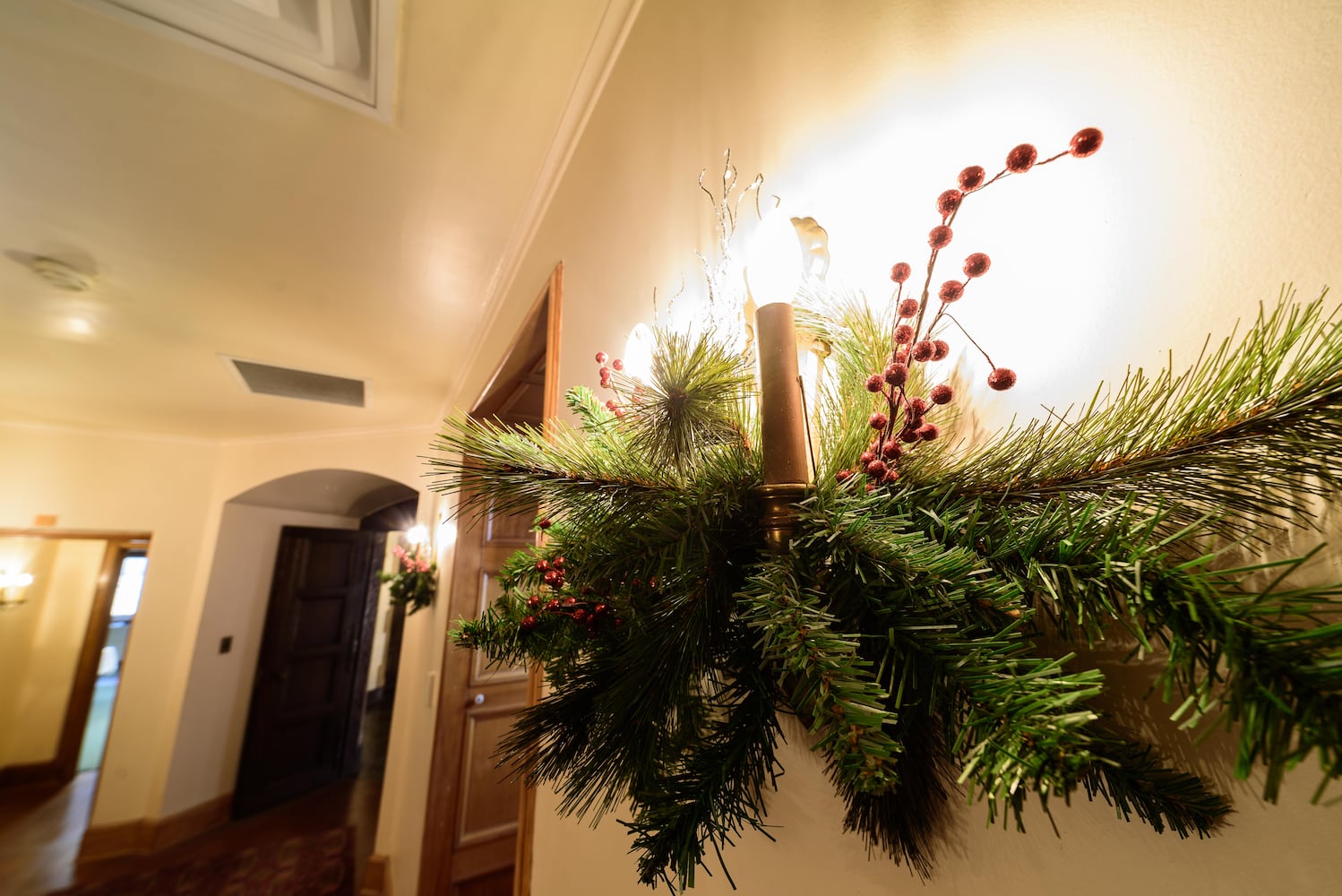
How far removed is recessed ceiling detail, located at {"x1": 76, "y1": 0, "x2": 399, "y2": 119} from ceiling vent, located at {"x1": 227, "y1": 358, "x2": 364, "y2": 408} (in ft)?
6.42

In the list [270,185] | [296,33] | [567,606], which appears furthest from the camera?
[270,185]

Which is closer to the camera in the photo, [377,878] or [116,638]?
[377,878]

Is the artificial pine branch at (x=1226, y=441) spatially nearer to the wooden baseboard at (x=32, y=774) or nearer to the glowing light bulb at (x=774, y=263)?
the glowing light bulb at (x=774, y=263)

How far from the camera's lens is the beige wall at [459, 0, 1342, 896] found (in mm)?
248

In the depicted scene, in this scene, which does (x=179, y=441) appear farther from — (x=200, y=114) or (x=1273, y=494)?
(x=1273, y=494)

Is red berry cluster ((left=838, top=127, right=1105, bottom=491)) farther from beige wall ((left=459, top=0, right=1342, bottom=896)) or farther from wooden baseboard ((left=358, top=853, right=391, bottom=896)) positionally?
wooden baseboard ((left=358, top=853, right=391, bottom=896))

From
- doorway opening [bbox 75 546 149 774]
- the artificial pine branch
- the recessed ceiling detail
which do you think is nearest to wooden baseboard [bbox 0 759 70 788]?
doorway opening [bbox 75 546 149 774]

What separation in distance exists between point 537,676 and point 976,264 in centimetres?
97

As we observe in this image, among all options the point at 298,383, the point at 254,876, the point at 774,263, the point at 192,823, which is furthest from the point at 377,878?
the point at 774,263

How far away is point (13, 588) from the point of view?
4.54 meters

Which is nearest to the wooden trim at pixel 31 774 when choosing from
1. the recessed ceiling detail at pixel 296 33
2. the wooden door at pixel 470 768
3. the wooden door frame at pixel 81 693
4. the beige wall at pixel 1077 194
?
the wooden door frame at pixel 81 693

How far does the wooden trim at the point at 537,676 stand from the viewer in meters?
0.98

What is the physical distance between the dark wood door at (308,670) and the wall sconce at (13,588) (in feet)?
8.18

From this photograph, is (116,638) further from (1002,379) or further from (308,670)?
(1002,379)
